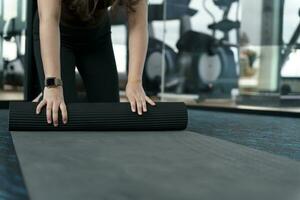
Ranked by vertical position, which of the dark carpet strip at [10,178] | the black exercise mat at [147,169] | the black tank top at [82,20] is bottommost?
the dark carpet strip at [10,178]

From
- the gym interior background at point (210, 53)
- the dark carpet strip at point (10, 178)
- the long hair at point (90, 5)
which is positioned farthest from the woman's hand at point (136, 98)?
the gym interior background at point (210, 53)

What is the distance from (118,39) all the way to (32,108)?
3.48 meters

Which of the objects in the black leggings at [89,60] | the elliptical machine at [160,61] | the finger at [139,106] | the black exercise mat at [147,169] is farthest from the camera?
the elliptical machine at [160,61]

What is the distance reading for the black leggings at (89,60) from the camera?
184cm

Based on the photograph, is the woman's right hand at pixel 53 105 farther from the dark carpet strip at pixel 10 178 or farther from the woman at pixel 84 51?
the dark carpet strip at pixel 10 178

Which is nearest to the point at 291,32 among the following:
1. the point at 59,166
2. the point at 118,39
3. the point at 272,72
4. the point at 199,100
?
the point at 272,72

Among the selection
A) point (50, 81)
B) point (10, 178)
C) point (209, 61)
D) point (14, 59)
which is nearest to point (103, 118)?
point (50, 81)

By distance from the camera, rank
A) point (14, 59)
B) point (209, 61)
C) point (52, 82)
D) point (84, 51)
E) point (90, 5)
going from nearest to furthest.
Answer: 1. point (52, 82)
2. point (90, 5)
3. point (84, 51)
4. point (14, 59)
5. point (209, 61)

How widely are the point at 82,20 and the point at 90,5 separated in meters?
0.18

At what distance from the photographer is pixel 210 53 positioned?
15.2 ft

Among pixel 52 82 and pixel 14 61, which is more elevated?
pixel 14 61

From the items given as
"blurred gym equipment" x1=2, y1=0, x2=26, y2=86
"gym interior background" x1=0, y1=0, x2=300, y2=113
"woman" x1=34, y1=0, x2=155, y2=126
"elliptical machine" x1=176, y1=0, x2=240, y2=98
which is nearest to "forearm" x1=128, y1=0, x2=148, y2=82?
"woman" x1=34, y1=0, x2=155, y2=126

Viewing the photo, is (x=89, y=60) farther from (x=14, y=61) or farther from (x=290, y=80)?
(x=290, y=80)

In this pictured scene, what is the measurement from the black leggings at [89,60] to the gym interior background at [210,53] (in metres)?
1.79
